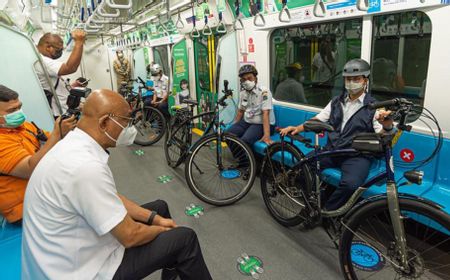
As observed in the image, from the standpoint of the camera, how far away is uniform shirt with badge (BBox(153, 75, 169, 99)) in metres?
6.05

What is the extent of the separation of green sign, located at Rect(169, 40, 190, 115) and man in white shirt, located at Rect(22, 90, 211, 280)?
452cm

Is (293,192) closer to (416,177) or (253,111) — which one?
(416,177)

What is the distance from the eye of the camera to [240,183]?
3512mm

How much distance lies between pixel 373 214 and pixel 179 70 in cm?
489

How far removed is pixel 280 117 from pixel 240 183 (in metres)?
1.04

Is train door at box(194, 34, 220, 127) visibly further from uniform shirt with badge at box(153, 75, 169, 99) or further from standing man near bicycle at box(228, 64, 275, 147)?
standing man near bicycle at box(228, 64, 275, 147)

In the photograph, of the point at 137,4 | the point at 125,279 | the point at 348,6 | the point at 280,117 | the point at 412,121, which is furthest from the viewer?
the point at 137,4

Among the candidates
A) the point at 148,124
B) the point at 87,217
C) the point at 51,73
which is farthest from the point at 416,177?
the point at 148,124

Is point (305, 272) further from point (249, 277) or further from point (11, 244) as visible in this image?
point (11, 244)

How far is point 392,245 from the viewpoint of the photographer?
1.66 m

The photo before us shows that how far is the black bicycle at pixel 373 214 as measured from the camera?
155 cm

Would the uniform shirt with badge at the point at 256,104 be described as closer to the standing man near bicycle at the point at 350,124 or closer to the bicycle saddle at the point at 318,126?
the standing man near bicycle at the point at 350,124

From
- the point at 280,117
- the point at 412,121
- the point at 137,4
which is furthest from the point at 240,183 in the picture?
the point at 137,4

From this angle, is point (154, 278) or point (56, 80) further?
point (56, 80)
